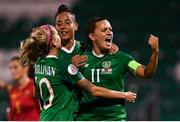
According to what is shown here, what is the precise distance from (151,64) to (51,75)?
0.92 metres

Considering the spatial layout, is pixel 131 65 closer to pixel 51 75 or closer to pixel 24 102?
pixel 51 75

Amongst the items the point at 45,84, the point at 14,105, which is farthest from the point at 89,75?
the point at 14,105

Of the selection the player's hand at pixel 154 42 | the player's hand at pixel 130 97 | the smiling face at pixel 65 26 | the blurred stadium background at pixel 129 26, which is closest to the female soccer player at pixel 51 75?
the player's hand at pixel 130 97

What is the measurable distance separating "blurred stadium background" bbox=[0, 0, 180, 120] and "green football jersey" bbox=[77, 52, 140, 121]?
42.8 feet

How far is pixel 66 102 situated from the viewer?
5297 millimetres

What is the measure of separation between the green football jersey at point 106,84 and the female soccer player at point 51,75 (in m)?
0.23

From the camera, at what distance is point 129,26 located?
72.7 ft

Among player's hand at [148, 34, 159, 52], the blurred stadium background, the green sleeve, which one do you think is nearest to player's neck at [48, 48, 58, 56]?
the green sleeve

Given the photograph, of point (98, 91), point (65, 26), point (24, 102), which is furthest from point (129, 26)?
point (98, 91)

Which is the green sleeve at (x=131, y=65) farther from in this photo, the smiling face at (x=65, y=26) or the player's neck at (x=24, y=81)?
the player's neck at (x=24, y=81)

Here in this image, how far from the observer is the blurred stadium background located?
19547 millimetres

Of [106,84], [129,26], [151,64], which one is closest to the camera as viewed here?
[151,64]

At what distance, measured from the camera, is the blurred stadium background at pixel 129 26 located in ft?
64.1

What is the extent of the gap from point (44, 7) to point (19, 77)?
Answer: 14748 mm
